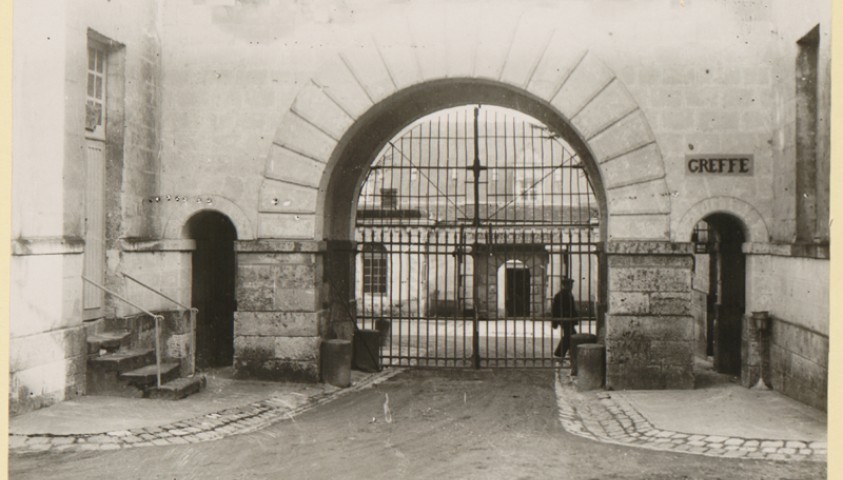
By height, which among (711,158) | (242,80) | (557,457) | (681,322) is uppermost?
(242,80)

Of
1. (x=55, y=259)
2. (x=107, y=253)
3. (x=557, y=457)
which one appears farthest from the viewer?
(x=107, y=253)

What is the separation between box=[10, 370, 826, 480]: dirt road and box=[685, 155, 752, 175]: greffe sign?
3778 millimetres

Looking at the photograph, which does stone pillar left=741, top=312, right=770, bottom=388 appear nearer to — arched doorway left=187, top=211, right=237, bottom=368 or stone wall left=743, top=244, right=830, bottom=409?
stone wall left=743, top=244, right=830, bottom=409

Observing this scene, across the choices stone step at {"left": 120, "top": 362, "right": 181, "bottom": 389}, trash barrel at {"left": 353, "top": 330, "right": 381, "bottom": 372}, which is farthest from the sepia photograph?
trash barrel at {"left": 353, "top": 330, "right": 381, "bottom": 372}

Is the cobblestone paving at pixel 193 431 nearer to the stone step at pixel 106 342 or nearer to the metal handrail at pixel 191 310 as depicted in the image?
the metal handrail at pixel 191 310

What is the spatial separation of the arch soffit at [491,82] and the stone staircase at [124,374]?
2.26m

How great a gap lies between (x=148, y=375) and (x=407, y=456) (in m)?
3.71

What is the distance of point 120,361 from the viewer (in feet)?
29.6

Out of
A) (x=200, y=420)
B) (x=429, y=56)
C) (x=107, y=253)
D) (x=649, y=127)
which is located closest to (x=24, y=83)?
(x=107, y=253)

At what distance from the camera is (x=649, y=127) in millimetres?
10156

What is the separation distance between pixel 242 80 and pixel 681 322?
22.2 ft

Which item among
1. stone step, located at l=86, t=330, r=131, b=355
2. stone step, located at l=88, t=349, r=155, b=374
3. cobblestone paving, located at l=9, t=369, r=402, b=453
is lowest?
cobblestone paving, located at l=9, t=369, r=402, b=453

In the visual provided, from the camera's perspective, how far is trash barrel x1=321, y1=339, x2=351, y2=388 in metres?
10.5

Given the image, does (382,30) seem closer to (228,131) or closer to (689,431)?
(228,131)
